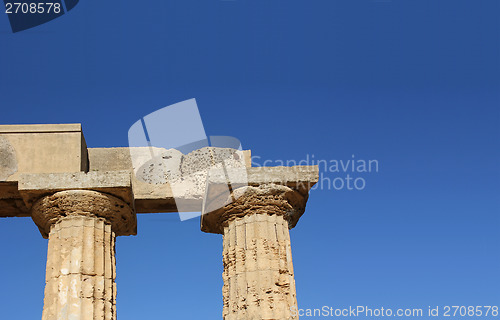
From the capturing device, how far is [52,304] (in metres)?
14.9

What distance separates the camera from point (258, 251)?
15727 millimetres

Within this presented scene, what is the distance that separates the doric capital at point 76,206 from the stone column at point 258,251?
2106 mm

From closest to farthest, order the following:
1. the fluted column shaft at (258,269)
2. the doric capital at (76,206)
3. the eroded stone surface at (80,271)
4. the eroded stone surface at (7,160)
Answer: the eroded stone surface at (80,271) → the fluted column shaft at (258,269) → the doric capital at (76,206) → the eroded stone surface at (7,160)

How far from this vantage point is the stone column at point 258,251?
50.0 ft

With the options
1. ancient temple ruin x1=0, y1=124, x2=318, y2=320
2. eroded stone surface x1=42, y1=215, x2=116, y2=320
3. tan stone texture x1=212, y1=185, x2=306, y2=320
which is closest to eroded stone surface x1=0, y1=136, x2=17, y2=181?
ancient temple ruin x1=0, y1=124, x2=318, y2=320

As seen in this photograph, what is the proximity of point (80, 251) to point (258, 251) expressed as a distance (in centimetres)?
356

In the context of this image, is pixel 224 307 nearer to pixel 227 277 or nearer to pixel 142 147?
pixel 227 277

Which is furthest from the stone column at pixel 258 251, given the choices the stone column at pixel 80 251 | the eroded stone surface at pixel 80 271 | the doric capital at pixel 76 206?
the eroded stone surface at pixel 80 271

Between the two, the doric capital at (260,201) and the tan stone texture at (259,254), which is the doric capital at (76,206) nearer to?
the doric capital at (260,201)

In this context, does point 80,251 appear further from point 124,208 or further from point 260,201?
point 260,201

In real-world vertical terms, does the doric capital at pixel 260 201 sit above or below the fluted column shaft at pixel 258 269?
above

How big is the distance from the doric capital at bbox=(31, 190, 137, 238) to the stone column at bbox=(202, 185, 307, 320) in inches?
82.9

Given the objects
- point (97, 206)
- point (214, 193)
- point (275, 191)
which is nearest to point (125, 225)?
point (97, 206)

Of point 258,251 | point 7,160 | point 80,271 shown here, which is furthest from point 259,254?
point 7,160
